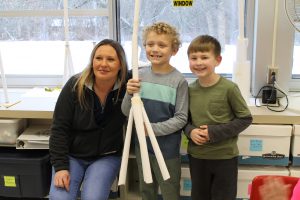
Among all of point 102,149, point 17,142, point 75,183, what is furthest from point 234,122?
point 17,142

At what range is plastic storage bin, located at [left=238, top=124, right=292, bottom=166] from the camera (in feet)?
5.87

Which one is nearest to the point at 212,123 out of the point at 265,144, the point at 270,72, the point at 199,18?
the point at 265,144

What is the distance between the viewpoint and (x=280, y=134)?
→ 179 centimetres

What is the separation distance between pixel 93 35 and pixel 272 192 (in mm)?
1491

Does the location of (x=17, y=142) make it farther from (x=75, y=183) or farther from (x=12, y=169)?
(x=75, y=183)

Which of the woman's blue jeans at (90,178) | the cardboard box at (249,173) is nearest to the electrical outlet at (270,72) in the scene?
the cardboard box at (249,173)

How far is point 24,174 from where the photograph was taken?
1928 millimetres

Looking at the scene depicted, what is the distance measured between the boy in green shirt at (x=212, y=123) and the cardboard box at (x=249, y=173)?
0.27 meters

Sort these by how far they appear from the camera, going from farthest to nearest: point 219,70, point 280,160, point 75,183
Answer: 1. point 219,70
2. point 280,160
3. point 75,183

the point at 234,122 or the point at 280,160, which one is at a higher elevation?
the point at 234,122

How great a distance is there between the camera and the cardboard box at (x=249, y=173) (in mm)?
1850

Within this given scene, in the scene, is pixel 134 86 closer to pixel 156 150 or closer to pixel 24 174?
pixel 156 150

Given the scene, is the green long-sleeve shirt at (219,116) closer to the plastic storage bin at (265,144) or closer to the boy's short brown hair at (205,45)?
the boy's short brown hair at (205,45)

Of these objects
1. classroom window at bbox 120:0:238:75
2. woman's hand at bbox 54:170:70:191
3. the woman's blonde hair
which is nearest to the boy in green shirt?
the woman's blonde hair
